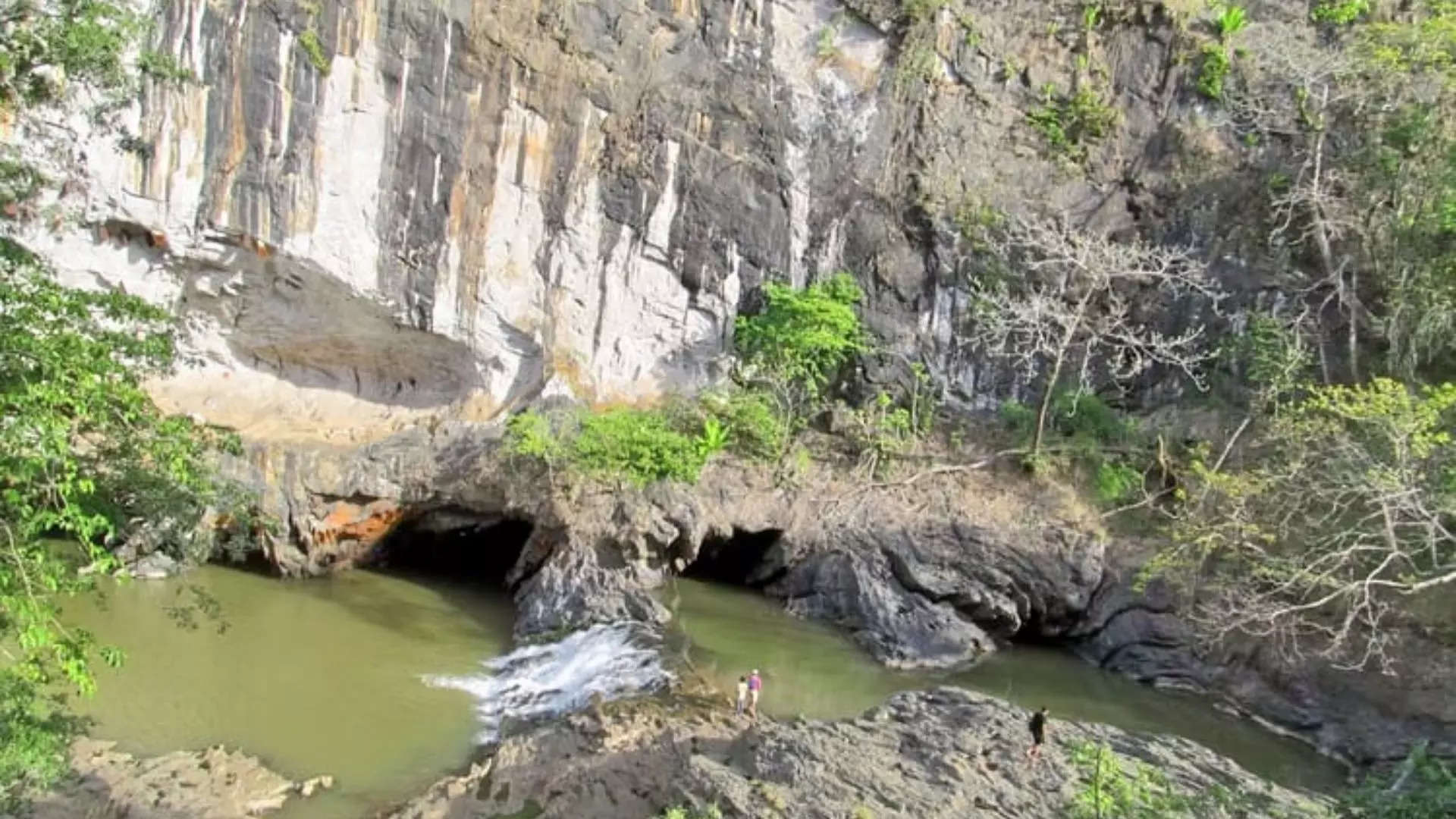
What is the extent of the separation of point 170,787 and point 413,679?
11.0 ft

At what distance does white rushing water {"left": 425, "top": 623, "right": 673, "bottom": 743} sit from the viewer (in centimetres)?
1127

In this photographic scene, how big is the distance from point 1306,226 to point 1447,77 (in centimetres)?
300

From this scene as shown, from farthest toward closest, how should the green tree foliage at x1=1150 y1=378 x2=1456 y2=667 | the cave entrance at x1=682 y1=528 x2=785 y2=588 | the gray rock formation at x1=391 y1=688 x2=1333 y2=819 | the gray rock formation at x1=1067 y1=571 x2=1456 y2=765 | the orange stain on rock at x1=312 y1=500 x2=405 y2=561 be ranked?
1. the cave entrance at x1=682 y1=528 x2=785 y2=588
2. the orange stain on rock at x1=312 y1=500 x2=405 y2=561
3. the gray rock formation at x1=1067 y1=571 x2=1456 y2=765
4. the green tree foliage at x1=1150 y1=378 x2=1456 y2=667
5. the gray rock formation at x1=391 y1=688 x2=1333 y2=819

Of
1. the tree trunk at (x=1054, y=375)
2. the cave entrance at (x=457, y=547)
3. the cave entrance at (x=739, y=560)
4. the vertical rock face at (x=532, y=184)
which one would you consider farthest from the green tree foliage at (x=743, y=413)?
the tree trunk at (x=1054, y=375)

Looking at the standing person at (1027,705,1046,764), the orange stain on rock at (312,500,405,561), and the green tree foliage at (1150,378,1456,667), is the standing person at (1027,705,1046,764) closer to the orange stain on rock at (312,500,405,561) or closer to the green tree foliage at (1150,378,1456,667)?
the green tree foliage at (1150,378,1456,667)

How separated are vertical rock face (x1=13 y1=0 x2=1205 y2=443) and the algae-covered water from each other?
188 inches

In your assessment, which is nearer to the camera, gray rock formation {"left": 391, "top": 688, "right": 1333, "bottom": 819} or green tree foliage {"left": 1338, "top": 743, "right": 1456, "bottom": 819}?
green tree foliage {"left": 1338, "top": 743, "right": 1456, "bottom": 819}

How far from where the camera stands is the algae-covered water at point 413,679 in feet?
32.6

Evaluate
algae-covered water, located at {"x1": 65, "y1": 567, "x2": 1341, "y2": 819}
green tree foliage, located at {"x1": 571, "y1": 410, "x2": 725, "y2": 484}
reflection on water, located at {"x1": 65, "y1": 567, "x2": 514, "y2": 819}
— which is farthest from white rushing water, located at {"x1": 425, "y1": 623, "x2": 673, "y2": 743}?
green tree foliage, located at {"x1": 571, "y1": 410, "x2": 725, "y2": 484}

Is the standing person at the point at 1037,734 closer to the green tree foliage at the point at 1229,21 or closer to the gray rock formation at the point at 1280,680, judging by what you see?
the gray rock formation at the point at 1280,680

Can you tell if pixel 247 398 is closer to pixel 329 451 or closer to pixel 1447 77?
pixel 329 451

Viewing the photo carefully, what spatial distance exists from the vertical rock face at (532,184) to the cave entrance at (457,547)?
85.5 inches

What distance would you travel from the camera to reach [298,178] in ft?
54.9

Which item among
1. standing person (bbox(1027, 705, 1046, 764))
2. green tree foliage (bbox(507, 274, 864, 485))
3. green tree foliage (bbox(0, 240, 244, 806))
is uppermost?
green tree foliage (bbox(507, 274, 864, 485))
